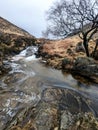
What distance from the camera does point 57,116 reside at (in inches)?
472

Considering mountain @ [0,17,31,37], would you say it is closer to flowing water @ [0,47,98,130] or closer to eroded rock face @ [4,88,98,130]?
flowing water @ [0,47,98,130]

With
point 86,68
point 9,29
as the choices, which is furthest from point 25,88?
point 9,29

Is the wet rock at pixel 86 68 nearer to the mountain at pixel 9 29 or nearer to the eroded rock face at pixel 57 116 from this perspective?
the eroded rock face at pixel 57 116

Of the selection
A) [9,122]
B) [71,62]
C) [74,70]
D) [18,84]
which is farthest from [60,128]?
[71,62]

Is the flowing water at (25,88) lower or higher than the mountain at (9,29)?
lower

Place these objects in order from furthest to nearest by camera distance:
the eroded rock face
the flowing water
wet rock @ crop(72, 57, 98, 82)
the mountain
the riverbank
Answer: the mountain < the riverbank < wet rock @ crop(72, 57, 98, 82) < the flowing water < the eroded rock face

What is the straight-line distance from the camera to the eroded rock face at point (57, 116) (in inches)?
436

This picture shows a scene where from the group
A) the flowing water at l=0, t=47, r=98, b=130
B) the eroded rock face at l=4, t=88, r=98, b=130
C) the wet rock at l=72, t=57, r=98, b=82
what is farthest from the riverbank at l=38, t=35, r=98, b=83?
the eroded rock face at l=4, t=88, r=98, b=130

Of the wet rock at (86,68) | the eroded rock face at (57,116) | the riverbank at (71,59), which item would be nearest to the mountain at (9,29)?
the riverbank at (71,59)

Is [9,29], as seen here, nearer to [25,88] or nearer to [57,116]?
[25,88]

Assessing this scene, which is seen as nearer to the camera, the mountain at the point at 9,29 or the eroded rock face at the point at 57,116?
the eroded rock face at the point at 57,116

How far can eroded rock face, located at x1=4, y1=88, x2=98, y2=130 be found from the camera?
36.3 feet

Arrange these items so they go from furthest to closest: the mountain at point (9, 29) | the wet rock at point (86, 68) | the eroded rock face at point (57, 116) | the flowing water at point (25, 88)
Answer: the mountain at point (9, 29) < the wet rock at point (86, 68) < the flowing water at point (25, 88) < the eroded rock face at point (57, 116)

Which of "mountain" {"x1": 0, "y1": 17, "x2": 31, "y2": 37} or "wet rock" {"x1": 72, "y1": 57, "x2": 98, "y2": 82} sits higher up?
"mountain" {"x1": 0, "y1": 17, "x2": 31, "y2": 37}
